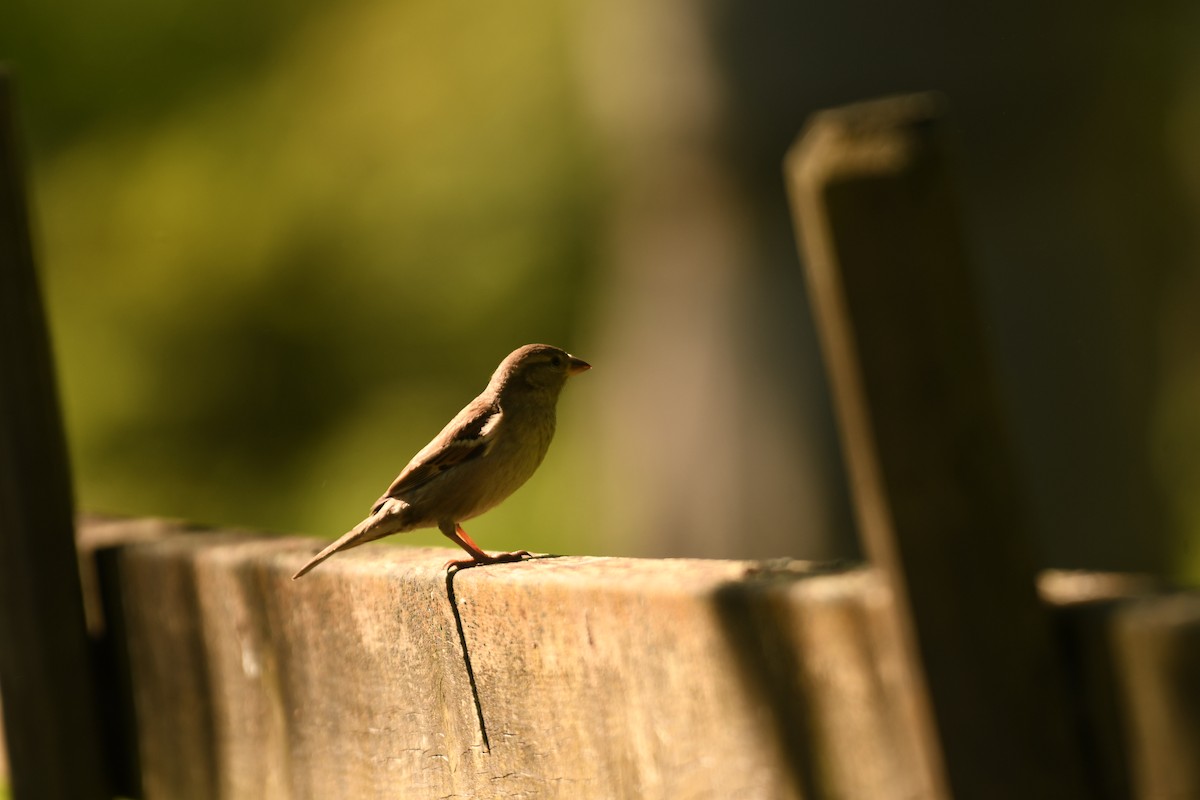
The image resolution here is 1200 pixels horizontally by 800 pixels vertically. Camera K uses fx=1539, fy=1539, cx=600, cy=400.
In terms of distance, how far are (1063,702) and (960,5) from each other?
4.71 metres

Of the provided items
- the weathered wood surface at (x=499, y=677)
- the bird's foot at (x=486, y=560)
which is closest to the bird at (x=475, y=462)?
the weathered wood surface at (x=499, y=677)

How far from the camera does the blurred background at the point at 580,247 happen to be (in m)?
5.96

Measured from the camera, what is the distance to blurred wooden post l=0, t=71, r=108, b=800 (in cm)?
370

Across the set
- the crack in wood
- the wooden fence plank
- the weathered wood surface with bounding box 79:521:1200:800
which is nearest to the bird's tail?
the weathered wood surface with bounding box 79:521:1200:800

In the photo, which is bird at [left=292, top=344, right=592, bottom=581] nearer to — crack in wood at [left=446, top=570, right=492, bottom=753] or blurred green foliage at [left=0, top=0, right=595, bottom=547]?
crack in wood at [left=446, top=570, right=492, bottom=753]

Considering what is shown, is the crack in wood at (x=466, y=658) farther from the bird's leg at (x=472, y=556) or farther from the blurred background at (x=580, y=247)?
the blurred background at (x=580, y=247)

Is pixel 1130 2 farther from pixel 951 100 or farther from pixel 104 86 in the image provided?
pixel 104 86

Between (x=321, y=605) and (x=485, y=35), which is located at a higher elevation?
(x=485, y=35)

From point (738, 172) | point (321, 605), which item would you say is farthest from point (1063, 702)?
point (738, 172)

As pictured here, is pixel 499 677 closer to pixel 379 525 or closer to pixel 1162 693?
pixel 379 525

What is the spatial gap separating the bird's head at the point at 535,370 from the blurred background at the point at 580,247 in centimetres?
109

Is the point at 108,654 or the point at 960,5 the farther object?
the point at 960,5

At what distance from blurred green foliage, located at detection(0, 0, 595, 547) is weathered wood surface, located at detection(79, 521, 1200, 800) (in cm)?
1149

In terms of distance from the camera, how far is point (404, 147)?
17.1m
